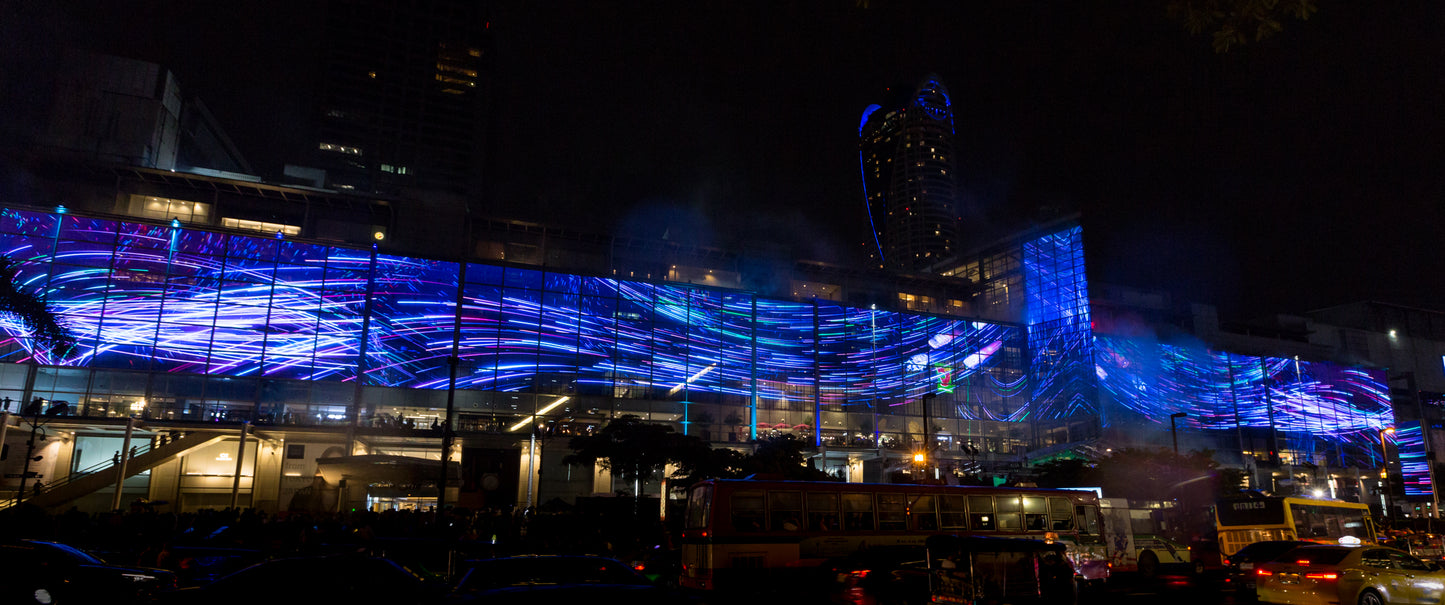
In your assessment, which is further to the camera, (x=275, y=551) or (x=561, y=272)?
(x=561, y=272)

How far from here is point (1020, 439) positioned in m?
58.0

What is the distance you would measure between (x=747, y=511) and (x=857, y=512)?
9.96ft

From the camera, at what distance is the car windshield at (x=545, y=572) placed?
9.55 metres

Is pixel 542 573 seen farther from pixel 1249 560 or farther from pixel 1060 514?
pixel 1249 560

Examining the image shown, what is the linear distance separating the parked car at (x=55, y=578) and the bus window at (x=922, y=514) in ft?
49.3

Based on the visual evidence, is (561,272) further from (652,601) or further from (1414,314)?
(1414,314)

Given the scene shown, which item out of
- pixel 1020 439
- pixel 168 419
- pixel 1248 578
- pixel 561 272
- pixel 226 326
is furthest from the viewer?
pixel 1020 439

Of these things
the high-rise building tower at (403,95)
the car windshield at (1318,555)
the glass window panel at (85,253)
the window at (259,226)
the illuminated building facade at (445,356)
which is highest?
the high-rise building tower at (403,95)

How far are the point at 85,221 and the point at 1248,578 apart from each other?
51806mm

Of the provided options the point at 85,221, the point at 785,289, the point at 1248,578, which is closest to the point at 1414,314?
the point at 785,289

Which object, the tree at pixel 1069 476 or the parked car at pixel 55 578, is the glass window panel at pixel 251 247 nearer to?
the parked car at pixel 55 578

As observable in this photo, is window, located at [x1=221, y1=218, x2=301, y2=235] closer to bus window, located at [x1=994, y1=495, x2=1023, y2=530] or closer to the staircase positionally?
the staircase

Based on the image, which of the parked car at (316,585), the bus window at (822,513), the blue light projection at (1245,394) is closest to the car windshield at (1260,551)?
the bus window at (822,513)

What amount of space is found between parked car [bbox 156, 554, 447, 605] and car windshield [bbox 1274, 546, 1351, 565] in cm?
1453
